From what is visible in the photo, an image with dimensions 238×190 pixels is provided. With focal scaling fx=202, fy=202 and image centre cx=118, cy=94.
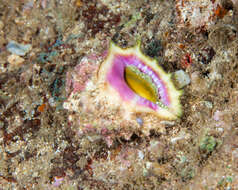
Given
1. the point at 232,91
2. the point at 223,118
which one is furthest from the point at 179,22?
the point at 223,118

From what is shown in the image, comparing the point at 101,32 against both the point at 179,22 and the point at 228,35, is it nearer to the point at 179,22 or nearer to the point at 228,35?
the point at 179,22

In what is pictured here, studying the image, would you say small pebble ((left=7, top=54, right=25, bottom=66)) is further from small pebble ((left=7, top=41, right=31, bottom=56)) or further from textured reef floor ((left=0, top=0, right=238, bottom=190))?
textured reef floor ((left=0, top=0, right=238, bottom=190))

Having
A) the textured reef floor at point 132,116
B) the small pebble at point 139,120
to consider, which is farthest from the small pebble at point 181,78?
the small pebble at point 139,120

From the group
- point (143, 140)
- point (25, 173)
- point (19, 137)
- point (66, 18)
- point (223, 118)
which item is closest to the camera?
point (223, 118)

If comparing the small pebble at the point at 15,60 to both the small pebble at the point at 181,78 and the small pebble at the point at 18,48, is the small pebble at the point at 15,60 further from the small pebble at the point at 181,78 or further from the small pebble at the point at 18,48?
the small pebble at the point at 181,78

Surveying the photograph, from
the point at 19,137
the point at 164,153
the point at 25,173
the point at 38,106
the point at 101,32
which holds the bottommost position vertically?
the point at 25,173

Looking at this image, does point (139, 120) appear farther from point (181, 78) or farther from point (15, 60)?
point (15, 60)

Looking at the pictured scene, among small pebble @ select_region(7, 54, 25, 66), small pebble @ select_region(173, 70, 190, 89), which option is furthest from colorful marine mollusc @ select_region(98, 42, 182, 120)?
small pebble @ select_region(7, 54, 25, 66)

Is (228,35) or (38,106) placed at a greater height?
(228,35)
